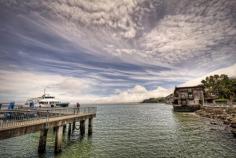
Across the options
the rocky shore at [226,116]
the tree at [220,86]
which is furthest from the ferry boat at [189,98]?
the rocky shore at [226,116]

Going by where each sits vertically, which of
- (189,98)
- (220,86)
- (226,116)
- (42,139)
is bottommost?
(42,139)

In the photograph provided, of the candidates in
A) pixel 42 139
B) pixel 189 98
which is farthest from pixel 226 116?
pixel 189 98

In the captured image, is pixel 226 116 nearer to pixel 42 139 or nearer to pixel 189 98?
pixel 42 139

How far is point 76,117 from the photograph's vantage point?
89.0ft

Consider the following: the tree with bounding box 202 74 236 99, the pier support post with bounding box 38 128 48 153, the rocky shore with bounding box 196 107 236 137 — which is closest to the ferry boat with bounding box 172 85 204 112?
the tree with bounding box 202 74 236 99

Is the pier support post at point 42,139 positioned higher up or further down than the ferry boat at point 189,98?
further down

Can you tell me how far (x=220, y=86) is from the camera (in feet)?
287

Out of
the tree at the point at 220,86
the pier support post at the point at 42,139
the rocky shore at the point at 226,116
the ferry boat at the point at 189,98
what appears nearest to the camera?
the pier support post at the point at 42,139

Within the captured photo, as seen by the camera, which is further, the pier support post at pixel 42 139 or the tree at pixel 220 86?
the tree at pixel 220 86

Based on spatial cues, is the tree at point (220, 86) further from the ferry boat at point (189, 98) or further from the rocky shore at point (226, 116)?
the rocky shore at point (226, 116)

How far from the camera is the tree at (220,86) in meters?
85.6

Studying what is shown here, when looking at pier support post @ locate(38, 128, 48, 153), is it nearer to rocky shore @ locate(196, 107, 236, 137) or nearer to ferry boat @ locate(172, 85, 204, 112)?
rocky shore @ locate(196, 107, 236, 137)

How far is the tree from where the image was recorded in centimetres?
8562

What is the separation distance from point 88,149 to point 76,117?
5406mm
